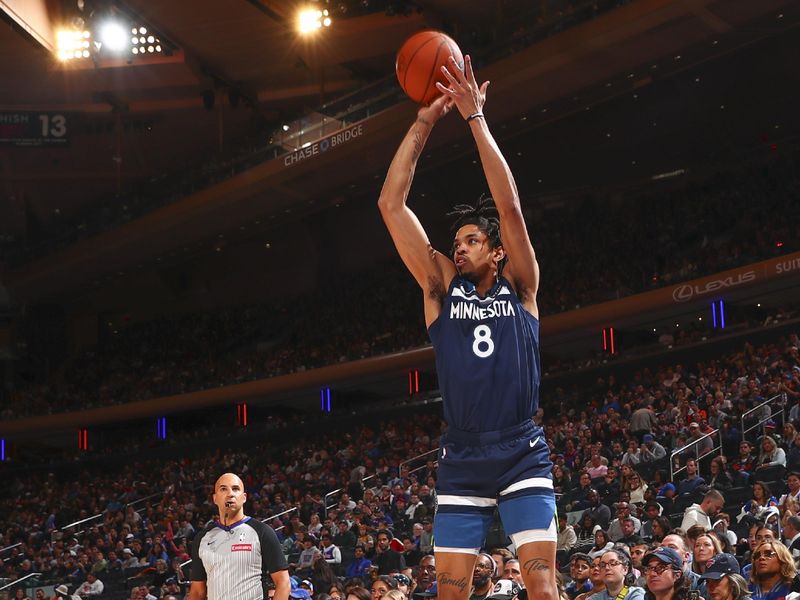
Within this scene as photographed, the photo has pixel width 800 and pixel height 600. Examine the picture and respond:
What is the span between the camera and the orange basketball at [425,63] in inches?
183

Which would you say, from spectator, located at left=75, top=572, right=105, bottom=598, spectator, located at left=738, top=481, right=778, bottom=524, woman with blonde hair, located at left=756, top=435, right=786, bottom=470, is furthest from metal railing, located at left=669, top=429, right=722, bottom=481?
spectator, located at left=75, top=572, right=105, bottom=598

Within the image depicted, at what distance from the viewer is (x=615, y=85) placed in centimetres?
2406

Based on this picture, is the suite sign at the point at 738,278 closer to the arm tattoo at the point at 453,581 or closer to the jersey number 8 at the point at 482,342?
the jersey number 8 at the point at 482,342

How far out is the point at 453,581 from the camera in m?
4.13

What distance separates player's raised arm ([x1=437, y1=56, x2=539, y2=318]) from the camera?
426 cm

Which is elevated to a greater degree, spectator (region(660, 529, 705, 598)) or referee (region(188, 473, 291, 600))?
referee (region(188, 473, 291, 600))

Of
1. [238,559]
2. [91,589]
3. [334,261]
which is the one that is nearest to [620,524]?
[238,559]

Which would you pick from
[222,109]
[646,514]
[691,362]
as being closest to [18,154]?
[222,109]

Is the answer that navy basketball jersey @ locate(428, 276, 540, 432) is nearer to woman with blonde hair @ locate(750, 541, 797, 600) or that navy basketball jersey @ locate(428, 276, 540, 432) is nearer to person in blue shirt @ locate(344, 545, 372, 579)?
woman with blonde hair @ locate(750, 541, 797, 600)

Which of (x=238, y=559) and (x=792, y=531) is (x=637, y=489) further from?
(x=238, y=559)

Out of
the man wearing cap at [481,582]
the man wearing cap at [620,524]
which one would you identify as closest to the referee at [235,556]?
the man wearing cap at [481,582]

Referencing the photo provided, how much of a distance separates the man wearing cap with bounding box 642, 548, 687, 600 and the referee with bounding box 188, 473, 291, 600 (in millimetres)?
2149

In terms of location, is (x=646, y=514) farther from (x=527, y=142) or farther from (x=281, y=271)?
(x=281, y=271)

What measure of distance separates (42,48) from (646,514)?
19.5 m
